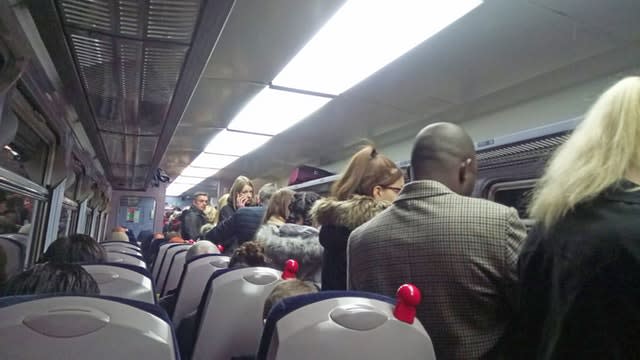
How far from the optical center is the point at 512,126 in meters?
3.50

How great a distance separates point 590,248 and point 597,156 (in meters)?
0.26

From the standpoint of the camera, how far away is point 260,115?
4.41 meters

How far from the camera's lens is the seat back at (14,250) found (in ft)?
8.27

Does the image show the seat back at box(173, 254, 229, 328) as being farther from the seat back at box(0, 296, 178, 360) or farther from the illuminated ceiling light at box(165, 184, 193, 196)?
the illuminated ceiling light at box(165, 184, 193, 196)

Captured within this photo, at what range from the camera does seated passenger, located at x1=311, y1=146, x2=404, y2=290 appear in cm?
176

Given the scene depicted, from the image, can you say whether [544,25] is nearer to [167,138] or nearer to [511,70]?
[511,70]

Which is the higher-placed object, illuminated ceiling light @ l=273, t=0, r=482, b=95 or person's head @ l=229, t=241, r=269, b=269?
illuminated ceiling light @ l=273, t=0, r=482, b=95

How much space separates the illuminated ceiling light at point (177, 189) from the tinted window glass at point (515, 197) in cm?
1043

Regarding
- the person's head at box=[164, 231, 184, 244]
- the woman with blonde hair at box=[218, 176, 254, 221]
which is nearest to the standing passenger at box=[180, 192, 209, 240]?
the person's head at box=[164, 231, 184, 244]

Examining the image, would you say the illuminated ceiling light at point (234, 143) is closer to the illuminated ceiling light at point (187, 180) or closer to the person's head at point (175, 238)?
the person's head at point (175, 238)

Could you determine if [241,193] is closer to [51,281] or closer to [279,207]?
[279,207]

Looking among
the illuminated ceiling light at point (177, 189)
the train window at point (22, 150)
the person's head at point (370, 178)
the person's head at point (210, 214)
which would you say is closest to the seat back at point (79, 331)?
the person's head at point (370, 178)

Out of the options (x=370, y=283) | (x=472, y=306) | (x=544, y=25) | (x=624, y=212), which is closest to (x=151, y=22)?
(x=370, y=283)

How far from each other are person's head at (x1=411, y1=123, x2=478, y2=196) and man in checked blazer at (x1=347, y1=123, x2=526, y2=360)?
0.12 metres
